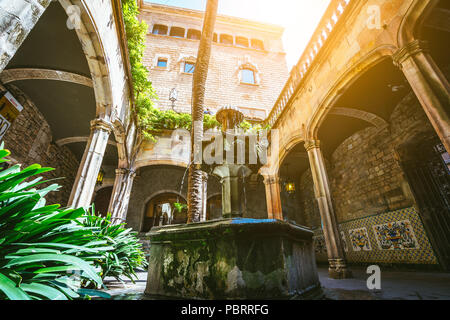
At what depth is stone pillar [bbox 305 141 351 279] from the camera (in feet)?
12.6

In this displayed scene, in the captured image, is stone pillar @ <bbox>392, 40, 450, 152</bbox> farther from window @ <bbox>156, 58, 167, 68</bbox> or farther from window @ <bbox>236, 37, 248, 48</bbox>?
window @ <bbox>236, 37, 248, 48</bbox>

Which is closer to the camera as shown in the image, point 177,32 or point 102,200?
point 102,200

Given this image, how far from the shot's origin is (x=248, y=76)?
13836 millimetres

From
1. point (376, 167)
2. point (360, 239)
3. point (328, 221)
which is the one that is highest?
point (376, 167)

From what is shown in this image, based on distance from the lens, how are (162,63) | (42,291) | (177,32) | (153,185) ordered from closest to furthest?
(42,291)
(153,185)
(162,63)
(177,32)

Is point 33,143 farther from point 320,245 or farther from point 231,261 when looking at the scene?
point 320,245

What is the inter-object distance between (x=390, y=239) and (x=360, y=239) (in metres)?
0.99

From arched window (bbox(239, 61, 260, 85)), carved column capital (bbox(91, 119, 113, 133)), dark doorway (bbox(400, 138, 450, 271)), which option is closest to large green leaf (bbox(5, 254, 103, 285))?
carved column capital (bbox(91, 119, 113, 133))

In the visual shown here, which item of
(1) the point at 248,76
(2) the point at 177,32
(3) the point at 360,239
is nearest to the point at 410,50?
(3) the point at 360,239

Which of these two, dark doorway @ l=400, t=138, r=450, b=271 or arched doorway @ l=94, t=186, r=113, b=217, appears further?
arched doorway @ l=94, t=186, r=113, b=217

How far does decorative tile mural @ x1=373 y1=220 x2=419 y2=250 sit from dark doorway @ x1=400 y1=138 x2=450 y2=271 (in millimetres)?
425

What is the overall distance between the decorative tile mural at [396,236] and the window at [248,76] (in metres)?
11.1

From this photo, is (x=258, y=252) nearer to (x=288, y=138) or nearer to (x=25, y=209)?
(x=25, y=209)

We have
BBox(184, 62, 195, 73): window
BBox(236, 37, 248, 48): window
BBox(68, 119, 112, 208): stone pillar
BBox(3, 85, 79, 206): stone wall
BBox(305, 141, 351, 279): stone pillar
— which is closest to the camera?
BBox(68, 119, 112, 208): stone pillar
